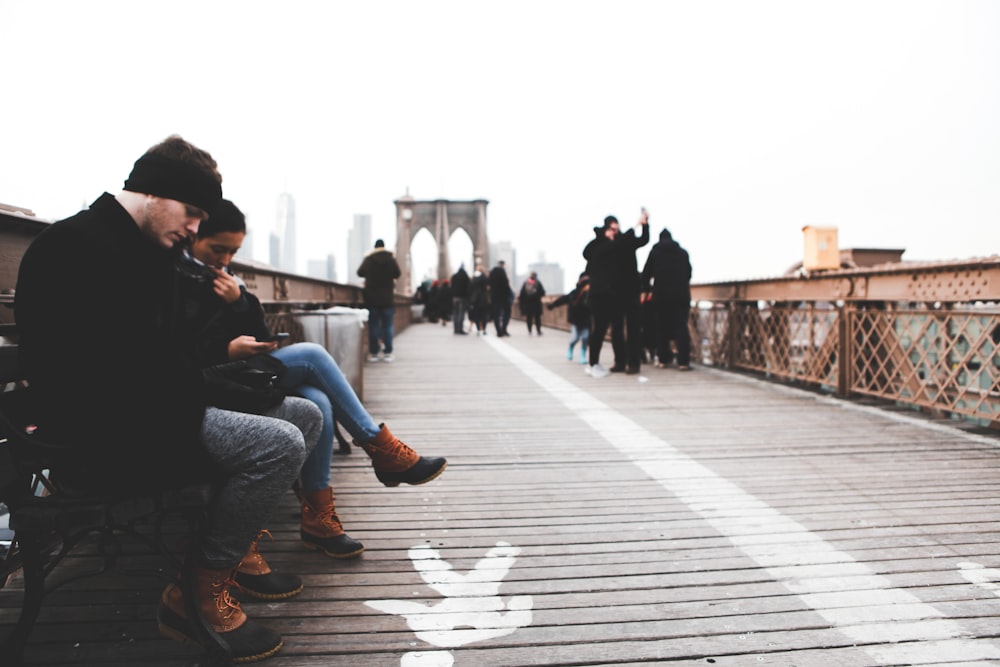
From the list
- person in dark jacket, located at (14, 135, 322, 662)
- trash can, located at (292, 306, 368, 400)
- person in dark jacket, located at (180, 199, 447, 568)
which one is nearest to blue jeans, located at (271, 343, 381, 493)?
person in dark jacket, located at (180, 199, 447, 568)

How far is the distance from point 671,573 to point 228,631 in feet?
4.42

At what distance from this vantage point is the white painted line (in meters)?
1.85

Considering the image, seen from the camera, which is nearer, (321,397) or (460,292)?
(321,397)

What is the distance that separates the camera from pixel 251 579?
2139 millimetres

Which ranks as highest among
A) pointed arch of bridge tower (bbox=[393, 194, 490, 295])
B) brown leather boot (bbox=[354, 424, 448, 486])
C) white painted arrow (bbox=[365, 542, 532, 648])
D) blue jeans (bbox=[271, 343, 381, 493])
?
pointed arch of bridge tower (bbox=[393, 194, 490, 295])

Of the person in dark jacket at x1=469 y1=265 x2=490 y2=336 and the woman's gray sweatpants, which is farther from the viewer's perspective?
the person in dark jacket at x1=469 y1=265 x2=490 y2=336

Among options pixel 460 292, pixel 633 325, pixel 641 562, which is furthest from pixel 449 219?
pixel 641 562

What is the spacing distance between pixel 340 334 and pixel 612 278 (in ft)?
11.3

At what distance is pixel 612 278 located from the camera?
24.6ft

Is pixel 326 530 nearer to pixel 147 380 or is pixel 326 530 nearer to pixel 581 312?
pixel 147 380

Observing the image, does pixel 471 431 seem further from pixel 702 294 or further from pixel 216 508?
pixel 702 294

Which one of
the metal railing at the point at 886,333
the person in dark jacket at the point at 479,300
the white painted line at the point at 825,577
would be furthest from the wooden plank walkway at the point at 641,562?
the person in dark jacket at the point at 479,300

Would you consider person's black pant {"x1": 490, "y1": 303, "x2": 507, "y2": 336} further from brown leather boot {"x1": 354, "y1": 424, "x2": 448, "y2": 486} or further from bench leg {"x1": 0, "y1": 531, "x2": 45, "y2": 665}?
bench leg {"x1": 0, "y1": 531, "x2": 45, "y2": 665}

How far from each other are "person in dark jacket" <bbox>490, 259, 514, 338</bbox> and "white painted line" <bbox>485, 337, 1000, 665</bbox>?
1078 centimetres
